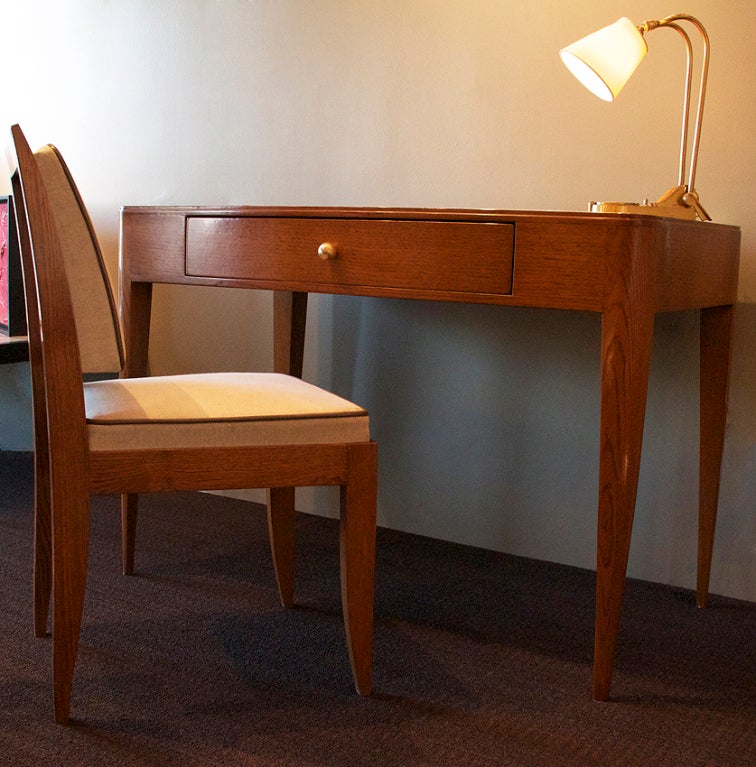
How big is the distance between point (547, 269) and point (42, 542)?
908 millimetres

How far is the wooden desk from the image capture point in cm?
133

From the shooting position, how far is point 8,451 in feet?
9.54

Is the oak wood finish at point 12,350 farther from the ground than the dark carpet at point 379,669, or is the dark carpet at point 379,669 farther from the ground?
the oak wood finish at point 12,350

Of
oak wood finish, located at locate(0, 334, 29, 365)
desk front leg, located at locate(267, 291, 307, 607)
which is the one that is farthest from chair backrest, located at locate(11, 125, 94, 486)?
oak wood finish, located at locate(0, 334, 29, 365)

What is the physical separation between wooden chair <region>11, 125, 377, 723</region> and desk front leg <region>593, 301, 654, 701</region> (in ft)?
1.09

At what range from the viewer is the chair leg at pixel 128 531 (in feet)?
6.12

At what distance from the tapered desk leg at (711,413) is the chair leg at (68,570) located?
1.10 metres

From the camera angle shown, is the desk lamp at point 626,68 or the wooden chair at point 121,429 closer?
the wooden chair at point 121,429

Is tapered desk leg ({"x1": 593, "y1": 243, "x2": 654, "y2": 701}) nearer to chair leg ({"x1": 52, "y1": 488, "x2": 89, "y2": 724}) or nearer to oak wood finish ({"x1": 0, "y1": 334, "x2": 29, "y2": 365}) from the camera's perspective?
chair leg ({"x1": 52, "y1": 488, "x2": 89, "y2": 724})

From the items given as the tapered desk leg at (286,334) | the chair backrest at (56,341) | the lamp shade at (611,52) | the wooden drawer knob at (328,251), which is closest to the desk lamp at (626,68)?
the lamp shade at (611,52)

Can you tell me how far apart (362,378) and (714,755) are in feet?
4.00

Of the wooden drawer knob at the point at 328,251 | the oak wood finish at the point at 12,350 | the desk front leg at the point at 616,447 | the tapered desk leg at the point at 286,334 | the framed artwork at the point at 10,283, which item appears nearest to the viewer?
the desk front leg at the point at 616,447

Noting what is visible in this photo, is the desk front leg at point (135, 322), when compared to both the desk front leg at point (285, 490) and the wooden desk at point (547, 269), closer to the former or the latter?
the wooden desk at point (547, 269)

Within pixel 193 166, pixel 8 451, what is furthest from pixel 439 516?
pixel 8 451
